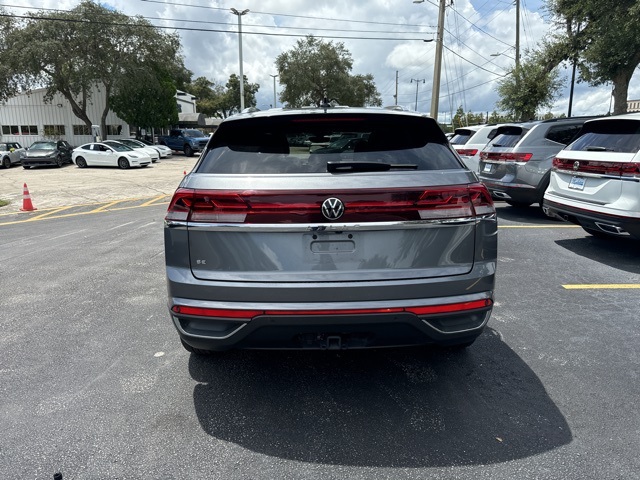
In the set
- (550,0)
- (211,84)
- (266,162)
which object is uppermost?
(211,84)

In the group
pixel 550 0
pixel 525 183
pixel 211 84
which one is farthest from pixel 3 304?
pixel 211 84

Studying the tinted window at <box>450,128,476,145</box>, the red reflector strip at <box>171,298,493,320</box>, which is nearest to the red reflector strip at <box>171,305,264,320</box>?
the red reflector strip at <box>171,298,493,320</box>

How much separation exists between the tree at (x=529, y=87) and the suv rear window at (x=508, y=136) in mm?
18552

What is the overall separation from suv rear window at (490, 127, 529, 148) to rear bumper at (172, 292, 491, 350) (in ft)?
24.3

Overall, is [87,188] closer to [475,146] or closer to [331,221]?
[475,146]

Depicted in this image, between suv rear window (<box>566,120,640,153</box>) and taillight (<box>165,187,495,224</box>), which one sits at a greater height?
suv rear window (<box>566,120,640,153</box>)

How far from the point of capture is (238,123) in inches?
120

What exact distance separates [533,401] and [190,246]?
2310mm

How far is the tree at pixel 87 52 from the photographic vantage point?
32375 millimetres

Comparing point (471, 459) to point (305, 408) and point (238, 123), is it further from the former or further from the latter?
point (238, 123)

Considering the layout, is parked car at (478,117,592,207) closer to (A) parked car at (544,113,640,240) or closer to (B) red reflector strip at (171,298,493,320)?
(A) parked car at (544,113,640,240)

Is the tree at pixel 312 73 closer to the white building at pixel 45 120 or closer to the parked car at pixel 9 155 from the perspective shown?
the white building at pixel 45 120

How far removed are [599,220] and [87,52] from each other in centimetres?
3659

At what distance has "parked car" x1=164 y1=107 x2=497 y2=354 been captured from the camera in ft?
8.36
